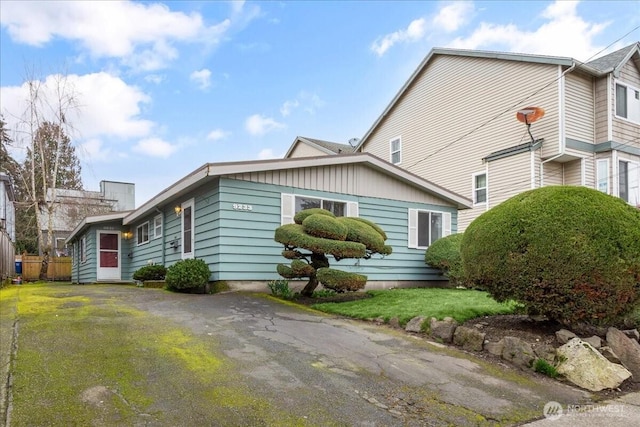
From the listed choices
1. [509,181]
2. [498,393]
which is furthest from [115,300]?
[509,181]

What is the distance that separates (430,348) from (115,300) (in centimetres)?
617

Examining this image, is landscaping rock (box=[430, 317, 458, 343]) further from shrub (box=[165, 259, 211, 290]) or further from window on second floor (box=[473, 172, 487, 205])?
window on second floor (box=[473, 172, 487, 205])

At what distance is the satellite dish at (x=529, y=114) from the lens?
1429cm

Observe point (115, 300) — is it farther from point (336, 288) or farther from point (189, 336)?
point (336, 288)

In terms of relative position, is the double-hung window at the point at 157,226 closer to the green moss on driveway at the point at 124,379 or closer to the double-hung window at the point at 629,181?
the green moss on driveway at the point at 124,379

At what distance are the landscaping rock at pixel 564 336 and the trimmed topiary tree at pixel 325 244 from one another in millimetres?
4023

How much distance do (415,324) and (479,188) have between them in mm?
11045

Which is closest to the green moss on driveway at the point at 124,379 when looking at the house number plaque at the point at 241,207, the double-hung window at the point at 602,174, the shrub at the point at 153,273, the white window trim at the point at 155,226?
the house number plaque at the point at 241,207

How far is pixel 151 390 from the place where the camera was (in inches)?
149

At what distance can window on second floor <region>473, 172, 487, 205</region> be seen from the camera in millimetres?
16172

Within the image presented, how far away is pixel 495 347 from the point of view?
5.61m

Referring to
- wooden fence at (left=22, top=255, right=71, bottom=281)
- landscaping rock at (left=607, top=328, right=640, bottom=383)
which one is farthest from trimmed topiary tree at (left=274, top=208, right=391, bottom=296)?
wooden fence at (left=22, top=255, right=71, bottom=281)

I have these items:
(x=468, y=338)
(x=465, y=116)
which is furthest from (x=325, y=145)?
(x=468, y=338)

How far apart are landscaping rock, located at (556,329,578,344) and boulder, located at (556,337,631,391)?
11.2 inches
